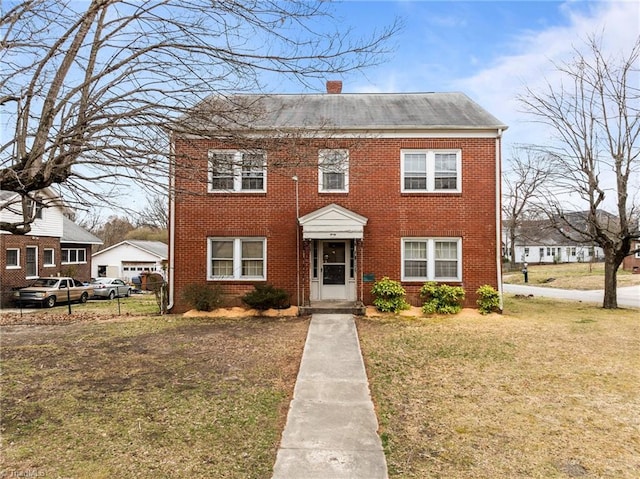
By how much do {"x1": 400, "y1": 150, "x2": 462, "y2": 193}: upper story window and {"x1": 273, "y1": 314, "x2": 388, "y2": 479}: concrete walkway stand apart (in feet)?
23.2

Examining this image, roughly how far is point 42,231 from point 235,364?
23.0 meters

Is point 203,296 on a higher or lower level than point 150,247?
lower

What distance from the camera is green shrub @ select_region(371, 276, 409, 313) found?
12914mm

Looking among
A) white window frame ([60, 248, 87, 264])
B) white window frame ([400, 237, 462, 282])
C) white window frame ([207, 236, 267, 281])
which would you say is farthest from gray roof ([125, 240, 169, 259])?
white window frame ([400, 237, 462, 282])

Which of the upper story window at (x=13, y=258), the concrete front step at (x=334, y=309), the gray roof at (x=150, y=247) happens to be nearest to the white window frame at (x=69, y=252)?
the upper story window at (x=13, y=258)

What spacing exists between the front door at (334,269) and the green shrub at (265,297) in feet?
4.88

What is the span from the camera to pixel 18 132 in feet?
15.4

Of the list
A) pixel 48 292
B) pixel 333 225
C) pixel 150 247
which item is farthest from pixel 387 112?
pixel 150 247

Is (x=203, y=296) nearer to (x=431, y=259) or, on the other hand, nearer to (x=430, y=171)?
(x=431, y=259)

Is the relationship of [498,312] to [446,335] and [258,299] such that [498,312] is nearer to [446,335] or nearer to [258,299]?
[446,335]

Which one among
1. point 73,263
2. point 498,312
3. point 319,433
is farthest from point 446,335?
point 73,263

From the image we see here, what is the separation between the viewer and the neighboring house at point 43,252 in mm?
21656

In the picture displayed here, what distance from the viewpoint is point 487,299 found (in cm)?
1311

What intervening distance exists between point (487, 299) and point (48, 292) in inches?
809
